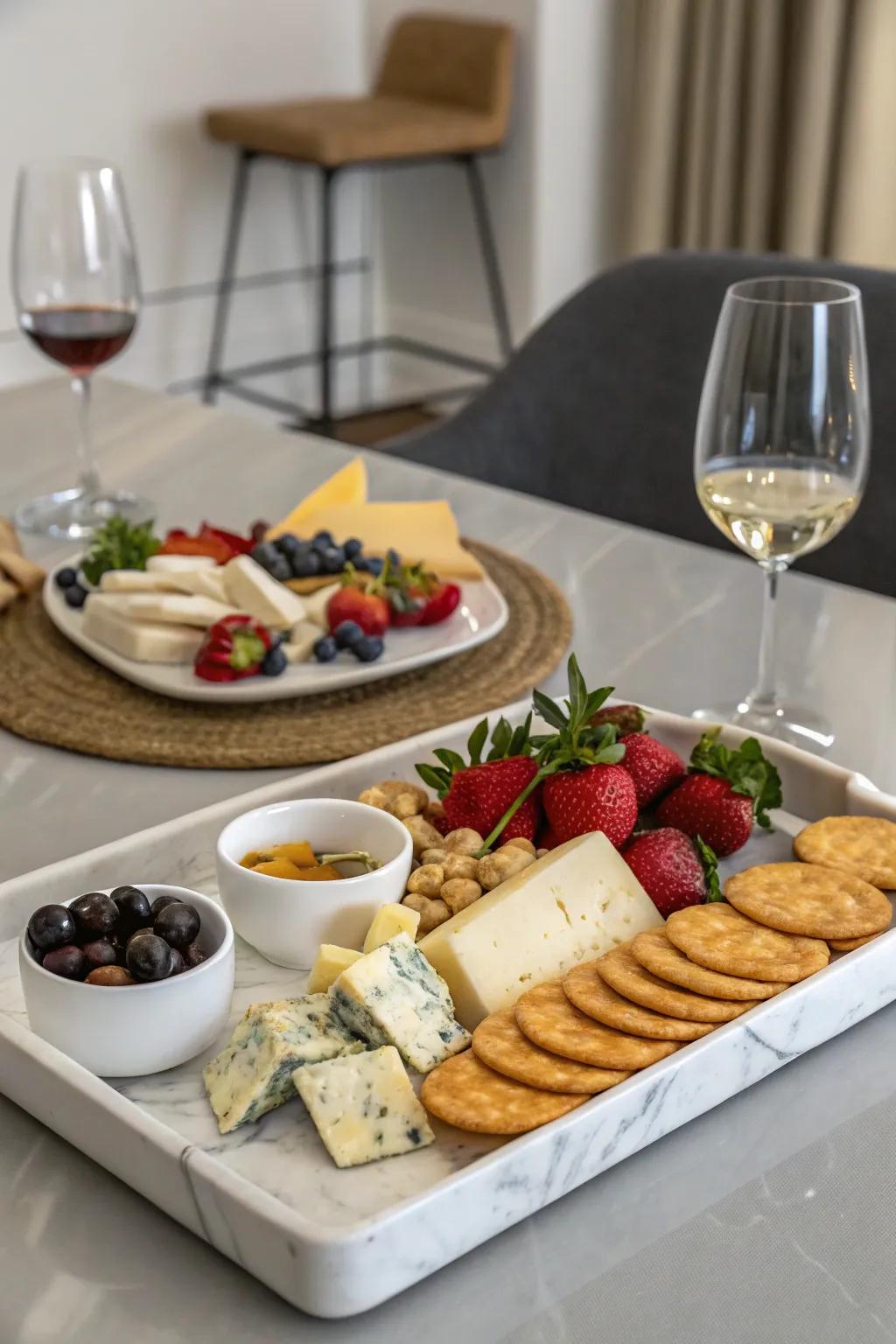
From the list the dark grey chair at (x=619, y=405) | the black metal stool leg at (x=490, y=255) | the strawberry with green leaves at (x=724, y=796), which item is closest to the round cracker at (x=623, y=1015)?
the strawberry with green leaves at (x=724, y=796)

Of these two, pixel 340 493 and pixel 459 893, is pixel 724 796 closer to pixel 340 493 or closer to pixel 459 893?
pixel 459 893

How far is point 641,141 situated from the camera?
13.7 feet

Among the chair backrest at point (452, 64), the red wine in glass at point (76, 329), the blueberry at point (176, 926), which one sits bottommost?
the blueberry at point (176, 926)

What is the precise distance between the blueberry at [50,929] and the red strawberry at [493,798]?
0.25 meters

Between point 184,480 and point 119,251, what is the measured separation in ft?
0.97

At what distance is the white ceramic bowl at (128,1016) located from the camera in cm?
66

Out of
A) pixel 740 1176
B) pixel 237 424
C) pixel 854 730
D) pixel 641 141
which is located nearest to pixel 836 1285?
pixel 740 1176

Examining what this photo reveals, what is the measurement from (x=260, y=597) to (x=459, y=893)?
44cm

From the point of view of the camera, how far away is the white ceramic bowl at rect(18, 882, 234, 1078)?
26.1 inches

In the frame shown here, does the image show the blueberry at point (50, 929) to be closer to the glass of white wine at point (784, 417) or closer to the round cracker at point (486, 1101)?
the round cracker at point (486, 1101)

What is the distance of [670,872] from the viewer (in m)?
0.81

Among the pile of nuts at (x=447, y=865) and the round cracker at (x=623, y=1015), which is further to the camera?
the pile of nuts at (x=447, y=865)

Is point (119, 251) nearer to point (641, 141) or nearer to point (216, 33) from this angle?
point (641, 141)

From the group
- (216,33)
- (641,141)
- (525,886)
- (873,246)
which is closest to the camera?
(525,886)
